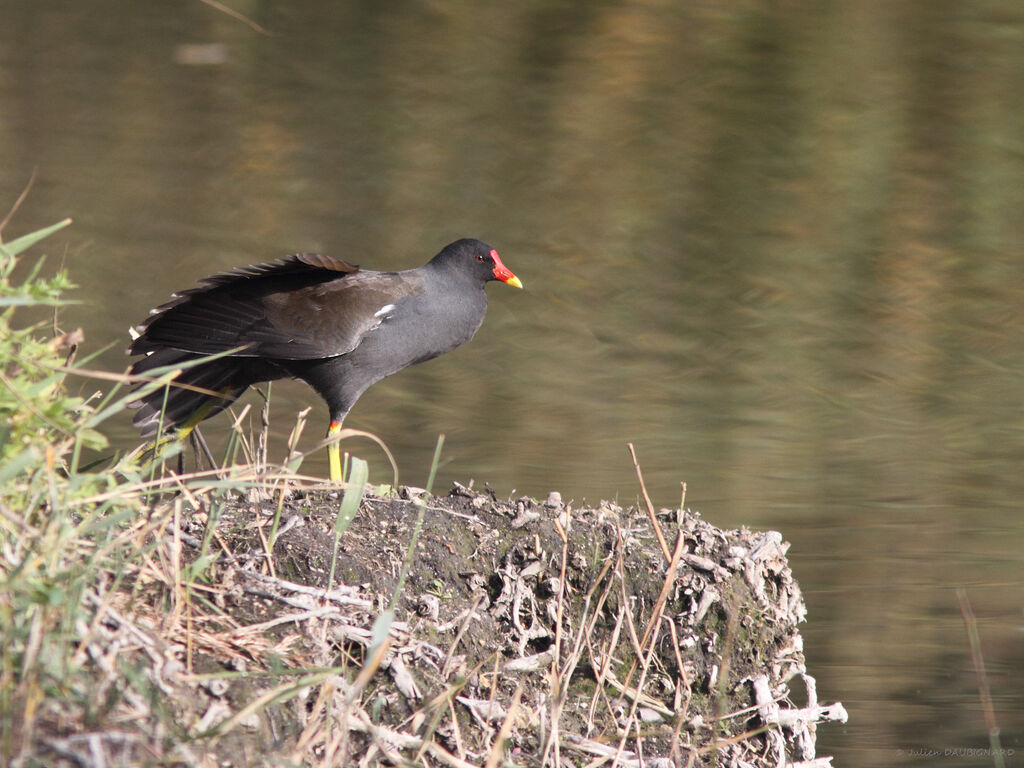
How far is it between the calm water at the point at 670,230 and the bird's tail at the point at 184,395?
0.44m

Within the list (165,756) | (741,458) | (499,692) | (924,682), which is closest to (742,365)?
(741,458)

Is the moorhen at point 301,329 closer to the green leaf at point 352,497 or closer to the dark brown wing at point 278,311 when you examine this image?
the dark brown wing at point 278,311

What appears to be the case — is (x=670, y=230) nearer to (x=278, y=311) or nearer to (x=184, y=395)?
(x=278, y=311)

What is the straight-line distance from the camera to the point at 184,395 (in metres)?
4.68

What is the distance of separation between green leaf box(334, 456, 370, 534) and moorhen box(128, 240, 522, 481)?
3.76ft

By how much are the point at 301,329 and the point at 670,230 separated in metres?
5.64

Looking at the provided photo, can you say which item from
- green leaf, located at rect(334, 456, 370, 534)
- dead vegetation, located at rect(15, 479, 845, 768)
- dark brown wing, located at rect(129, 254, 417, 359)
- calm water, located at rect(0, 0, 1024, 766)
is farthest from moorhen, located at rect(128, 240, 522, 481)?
green leaf, located at rect(334, 456, 370, 534)

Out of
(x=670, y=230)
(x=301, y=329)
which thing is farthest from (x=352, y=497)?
(x=670, y=230)

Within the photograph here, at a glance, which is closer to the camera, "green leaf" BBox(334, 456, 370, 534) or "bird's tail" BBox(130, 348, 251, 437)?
"green leaf" BBox(334, 456, 370, 534)

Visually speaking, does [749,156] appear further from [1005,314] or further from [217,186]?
[217,186]

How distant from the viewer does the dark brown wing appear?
4.49 metres

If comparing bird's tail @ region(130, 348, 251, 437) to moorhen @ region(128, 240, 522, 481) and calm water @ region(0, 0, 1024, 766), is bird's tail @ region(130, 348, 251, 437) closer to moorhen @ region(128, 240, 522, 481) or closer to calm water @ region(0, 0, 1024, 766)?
moorhen @ region(128, 240, 522, 481)

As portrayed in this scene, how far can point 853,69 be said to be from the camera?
12.5 meters

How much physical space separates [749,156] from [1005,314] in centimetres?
305
